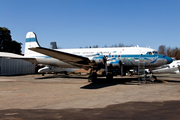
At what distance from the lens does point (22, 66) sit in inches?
1347

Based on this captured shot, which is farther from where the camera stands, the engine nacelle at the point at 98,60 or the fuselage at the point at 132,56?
the fuselage at the point at 132,56

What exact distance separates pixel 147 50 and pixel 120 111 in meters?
13.1

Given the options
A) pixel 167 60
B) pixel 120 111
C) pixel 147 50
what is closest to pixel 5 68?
pixel 147 50

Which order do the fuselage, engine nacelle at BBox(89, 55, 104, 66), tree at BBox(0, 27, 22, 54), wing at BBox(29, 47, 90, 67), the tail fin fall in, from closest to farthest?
wing at BBox(29, 47, 90, 67), engine nacelle at BBox(89, 55, 104, 66), the fuselage, the tail fin, tree at BBox(0, 27, 22, 54)

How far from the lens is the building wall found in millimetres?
30223

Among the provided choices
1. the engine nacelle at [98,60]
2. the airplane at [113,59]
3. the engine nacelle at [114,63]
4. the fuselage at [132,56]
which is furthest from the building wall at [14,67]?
the engine nacelle at [114,63]

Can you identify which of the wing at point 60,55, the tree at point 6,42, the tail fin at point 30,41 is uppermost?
the tree at point 6,42

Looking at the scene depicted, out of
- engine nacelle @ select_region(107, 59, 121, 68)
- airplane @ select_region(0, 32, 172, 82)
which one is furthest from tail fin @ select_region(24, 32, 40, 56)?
engine nacelle @ select_region(107, 59, 121, 68)

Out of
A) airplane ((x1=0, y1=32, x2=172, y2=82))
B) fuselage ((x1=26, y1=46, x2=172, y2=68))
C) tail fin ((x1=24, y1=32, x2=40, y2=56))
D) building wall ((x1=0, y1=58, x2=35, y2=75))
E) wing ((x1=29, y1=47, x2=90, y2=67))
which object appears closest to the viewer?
wing ((x1=29, y1=47, x2=90, y2=67))

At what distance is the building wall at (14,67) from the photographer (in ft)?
99.2

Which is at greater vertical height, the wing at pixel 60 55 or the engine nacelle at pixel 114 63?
the wing at pixel 60 55

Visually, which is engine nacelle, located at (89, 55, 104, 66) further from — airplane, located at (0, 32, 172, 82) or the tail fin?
the tail fin

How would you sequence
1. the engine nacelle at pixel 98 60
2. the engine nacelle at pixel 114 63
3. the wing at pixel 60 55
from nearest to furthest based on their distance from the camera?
the wing at pixel 60 55, the engine nacelle at pixel 98 60, the engine nacelle at pixel 114 63

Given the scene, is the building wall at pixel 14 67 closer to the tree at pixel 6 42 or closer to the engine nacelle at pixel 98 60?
the tree at pixel 6 42
